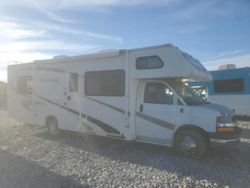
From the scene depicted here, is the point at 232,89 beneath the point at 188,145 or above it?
above

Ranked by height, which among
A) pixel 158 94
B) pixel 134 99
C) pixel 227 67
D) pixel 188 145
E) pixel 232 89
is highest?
pixel 227 67

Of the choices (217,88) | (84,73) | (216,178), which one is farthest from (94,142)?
(217,88)

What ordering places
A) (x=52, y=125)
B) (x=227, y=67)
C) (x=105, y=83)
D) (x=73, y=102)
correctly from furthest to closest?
→ (x=227, y=67)
(x=52, y=125)
(x=73, y=102)
(x=105, y=83)

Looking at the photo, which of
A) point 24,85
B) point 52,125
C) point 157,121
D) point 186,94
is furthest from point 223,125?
point 24,85

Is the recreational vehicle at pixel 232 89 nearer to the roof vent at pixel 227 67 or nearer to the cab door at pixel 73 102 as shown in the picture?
the roof vent at pixel 227 67

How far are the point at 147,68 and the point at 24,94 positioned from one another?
5738 millimetres

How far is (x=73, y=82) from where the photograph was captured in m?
9.39

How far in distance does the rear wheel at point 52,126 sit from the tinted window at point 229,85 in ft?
31.0

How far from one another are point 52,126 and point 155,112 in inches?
174

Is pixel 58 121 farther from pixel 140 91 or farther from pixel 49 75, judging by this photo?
pixel 140 91

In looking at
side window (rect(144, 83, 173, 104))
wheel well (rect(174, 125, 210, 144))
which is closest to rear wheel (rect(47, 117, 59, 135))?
side window (rect(144, 83, 173, 104))

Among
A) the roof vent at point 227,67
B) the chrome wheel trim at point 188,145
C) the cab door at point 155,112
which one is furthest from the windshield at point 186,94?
the roof vent at point 227,67

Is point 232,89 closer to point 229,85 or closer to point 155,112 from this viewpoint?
point 229,85

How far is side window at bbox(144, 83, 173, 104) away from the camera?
7.47 m
